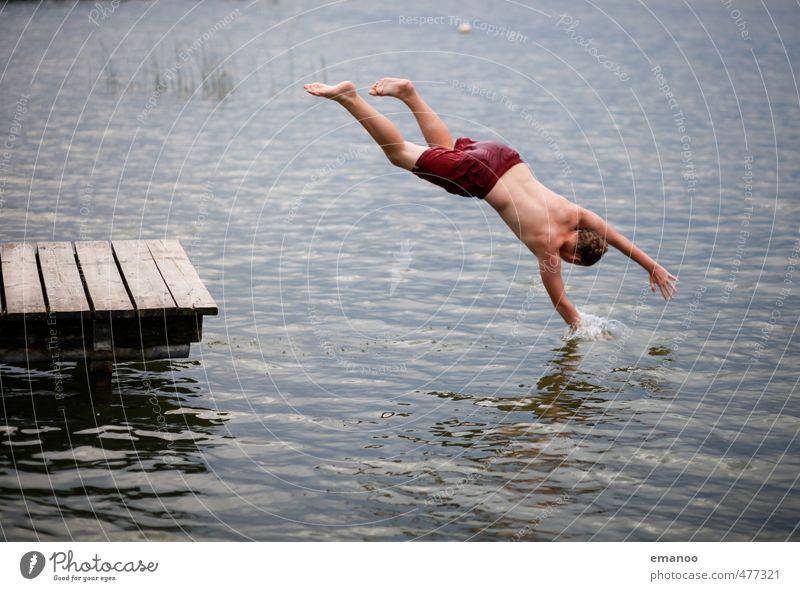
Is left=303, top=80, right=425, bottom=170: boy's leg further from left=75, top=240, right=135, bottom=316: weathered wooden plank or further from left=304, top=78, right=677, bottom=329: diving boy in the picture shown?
left=75, top=240, right=135, bottom=316: weathered wooden plank

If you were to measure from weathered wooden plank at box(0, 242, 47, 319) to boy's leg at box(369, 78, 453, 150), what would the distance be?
4342 mm

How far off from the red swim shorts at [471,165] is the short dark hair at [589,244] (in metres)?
1.22

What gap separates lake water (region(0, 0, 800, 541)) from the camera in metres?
9.62

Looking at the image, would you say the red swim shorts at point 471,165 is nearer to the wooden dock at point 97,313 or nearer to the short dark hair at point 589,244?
the short dark hair at point 589,244

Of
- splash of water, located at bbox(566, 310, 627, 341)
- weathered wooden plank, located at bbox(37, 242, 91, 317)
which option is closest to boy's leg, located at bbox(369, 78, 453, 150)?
splash of water, located at bbox(566, 310, 627, 341)

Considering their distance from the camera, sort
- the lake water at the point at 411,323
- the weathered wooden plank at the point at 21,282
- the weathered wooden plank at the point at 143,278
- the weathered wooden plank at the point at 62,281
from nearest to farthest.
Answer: the lake water at the point at 411,323 < the weathered wooden plank at the point at 21,282 < the weathered wooden plank at the point at 62,281 < the weathered wooden plank at the point at 143,278

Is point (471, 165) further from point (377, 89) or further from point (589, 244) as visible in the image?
point (589, 244)

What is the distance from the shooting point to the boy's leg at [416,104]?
41.0 ft

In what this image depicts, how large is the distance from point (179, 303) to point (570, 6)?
42.8 metres

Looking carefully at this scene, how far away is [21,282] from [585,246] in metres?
6.55

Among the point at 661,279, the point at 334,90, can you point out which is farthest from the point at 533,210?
the point at 334,90

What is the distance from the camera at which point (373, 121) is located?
12.3m

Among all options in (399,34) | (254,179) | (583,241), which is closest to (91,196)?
(254,179)

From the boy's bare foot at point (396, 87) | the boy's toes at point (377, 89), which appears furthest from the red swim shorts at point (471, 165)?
the boy's toes at point (377, 89)
